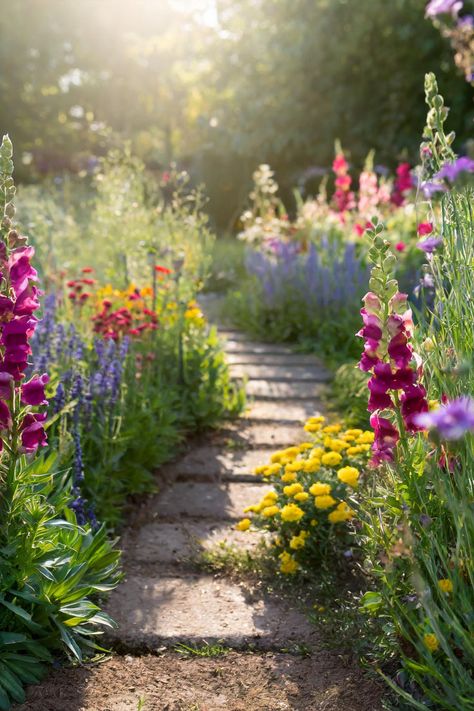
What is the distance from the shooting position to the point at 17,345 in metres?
1.94

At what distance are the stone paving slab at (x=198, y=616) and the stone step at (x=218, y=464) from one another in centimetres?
97

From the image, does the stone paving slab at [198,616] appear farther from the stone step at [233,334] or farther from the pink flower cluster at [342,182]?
the pink flower cluster at [342,182]

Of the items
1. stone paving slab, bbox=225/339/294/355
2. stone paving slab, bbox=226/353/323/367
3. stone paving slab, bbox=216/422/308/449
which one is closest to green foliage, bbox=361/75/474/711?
stone paving slab, bbox=216/422/308/449

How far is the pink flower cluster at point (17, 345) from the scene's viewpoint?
6.36 feet

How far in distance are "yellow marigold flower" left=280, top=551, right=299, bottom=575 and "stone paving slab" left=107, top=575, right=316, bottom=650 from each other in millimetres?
115

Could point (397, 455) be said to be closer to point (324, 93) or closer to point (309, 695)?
point (309, 695)

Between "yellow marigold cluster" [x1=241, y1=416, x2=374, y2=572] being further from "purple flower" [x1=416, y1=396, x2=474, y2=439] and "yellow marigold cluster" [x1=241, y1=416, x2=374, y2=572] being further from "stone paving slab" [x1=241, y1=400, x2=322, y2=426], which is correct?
"purple flower" [x1=416, y1=396, x2=474, y2=439]

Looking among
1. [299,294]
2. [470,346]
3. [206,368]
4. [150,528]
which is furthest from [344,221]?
[470,346]

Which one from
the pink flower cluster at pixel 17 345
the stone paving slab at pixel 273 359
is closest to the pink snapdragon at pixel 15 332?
the pink flower cluster at pixel 17 345

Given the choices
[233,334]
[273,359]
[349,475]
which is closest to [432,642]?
[349,475]

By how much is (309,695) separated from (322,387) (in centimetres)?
305

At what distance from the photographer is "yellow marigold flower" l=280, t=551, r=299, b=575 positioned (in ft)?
8.87

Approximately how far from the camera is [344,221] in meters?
8.09

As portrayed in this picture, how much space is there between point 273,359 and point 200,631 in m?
3.59
